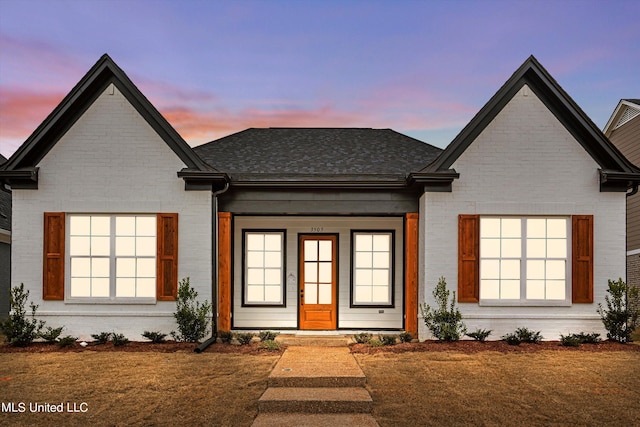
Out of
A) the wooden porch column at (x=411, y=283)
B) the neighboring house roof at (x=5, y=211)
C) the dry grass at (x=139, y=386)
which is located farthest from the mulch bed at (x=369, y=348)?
the neighboring house roof at (x=5, y=211)

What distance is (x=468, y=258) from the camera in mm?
9438

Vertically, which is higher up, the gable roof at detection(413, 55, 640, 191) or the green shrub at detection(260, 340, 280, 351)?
the gable roof at detection(413, 55, 640, 191)

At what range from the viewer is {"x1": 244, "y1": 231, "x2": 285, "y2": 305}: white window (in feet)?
37.3

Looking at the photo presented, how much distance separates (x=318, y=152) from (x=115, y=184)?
4.90 m

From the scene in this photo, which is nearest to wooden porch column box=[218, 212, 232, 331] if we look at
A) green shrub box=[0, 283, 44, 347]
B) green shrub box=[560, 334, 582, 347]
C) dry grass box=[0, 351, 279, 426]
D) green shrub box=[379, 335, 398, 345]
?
dry grass box=[0, 351, 279, 426]

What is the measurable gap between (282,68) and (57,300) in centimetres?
950

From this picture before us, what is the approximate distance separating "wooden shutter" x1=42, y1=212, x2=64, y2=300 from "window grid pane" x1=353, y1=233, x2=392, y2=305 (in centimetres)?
637

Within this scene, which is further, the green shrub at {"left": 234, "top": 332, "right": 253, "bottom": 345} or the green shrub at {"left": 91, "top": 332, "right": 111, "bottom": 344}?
the green shrub at {"left": 91, "top": 332, "right": 111, "bottom": 344}

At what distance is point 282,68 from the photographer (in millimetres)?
15133

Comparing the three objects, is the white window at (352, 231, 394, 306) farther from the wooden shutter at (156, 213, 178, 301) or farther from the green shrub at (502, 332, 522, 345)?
the wooden shutter at (156, 213, 178, 301)

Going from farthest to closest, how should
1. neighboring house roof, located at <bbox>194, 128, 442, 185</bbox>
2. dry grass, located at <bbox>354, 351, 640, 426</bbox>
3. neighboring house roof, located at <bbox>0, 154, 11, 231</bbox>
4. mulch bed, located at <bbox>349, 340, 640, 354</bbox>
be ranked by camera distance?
1. neighboring house roof, located at <bbox>0, 154, 11, 231</bbox>
2. neighboring house roof, located at <bbox>194, 128, 442, 185</bbox>
3. mulch bed, located at <bbox>349, 340, 640, 354</bbox>
4. dry grass, located at <bbox>354, 351, 640, 426</bbox>

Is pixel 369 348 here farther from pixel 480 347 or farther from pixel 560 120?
pixel 560 120

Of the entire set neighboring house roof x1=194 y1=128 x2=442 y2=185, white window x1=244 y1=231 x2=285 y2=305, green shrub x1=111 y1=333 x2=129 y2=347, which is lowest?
green shrub x1=111 y1=333 x2=129 y2=347

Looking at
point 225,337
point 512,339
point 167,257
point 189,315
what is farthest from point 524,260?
point 167,257
